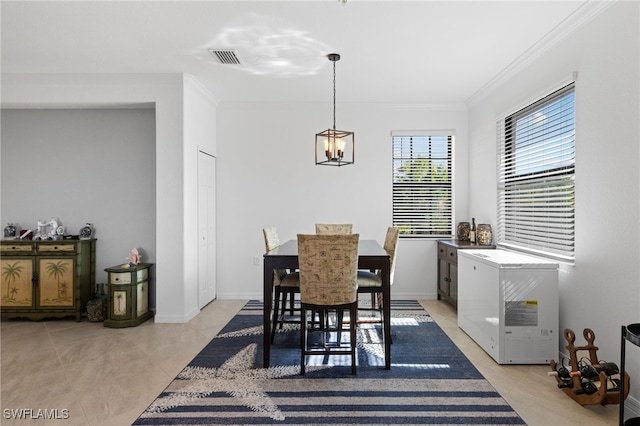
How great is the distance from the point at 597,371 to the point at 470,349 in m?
1.07

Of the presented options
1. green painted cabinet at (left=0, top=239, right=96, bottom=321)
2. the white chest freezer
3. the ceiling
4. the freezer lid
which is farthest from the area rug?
the ceiling

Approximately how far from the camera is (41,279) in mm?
4270

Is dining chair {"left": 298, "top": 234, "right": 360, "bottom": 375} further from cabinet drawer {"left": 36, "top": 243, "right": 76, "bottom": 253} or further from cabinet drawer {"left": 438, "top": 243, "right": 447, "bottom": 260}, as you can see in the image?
cabinet drawer {"left": 36, "top": 243, "right": 76, "bottom": 253}

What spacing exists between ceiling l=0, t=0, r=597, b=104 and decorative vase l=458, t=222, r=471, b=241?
1.75 metres

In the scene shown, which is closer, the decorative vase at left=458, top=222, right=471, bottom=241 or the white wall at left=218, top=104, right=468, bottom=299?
the decorative vase at left=458, top=222, right=471, bottom=241

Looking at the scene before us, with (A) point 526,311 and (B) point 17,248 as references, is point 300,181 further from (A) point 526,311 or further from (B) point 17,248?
(B) point 17,248

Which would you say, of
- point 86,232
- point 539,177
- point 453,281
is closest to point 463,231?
point 453,281

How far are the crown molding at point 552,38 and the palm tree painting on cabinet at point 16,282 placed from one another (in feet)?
18.3

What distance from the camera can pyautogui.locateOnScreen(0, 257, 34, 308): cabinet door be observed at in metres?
4.25

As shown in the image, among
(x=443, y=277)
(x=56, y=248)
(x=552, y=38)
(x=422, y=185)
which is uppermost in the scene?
(x=552, y=38)

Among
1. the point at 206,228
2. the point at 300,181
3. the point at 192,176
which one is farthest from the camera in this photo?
the point at 300,181

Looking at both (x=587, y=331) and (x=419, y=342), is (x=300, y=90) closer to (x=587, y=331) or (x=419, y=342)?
(x=419, y=342)

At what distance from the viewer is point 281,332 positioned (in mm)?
3857

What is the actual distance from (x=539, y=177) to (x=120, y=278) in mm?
4326
